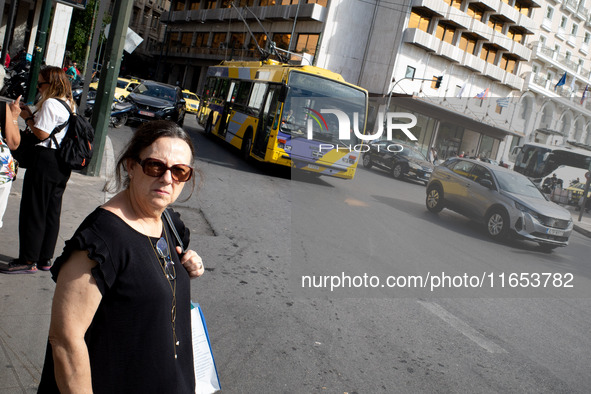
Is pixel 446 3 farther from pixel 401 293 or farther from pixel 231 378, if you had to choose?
pixel 231 378

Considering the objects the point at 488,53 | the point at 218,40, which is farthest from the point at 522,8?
the point at 218,40

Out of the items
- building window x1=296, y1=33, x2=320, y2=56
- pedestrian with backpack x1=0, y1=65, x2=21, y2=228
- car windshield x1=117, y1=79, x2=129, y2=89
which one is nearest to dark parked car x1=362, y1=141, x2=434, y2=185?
pedestrian with backpack x1=0, y1=65, x2=21, y2=228

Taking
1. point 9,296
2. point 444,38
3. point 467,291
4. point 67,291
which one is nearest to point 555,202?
point 467,291

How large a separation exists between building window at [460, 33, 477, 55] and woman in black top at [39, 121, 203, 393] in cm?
148

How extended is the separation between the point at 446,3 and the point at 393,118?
4.09ft

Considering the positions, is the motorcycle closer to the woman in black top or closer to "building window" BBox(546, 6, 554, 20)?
the woman in black top

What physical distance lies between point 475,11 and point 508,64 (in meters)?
0.75

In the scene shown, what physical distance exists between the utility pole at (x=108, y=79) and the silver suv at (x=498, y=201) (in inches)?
295

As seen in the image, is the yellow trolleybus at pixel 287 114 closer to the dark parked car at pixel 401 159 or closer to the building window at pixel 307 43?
the dark parked car at pixel 401 159

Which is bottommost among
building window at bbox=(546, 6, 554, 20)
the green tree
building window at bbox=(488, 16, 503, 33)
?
building window at bbox=(546, 6, 554, 20)

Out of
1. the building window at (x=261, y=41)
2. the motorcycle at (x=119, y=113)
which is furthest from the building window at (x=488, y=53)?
the building window at (x=261, y=41)

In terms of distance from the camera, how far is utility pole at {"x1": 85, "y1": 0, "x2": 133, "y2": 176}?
8.78 m

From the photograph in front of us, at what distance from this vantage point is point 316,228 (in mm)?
2592

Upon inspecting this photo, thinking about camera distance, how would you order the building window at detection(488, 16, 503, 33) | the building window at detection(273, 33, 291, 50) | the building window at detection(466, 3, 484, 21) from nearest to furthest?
1. the building window at detection(488, 16, 503, 33)
2. the building window at detection(466, 3, 484, 21)
3. the building window at detection(273, 33, 291, 50)
